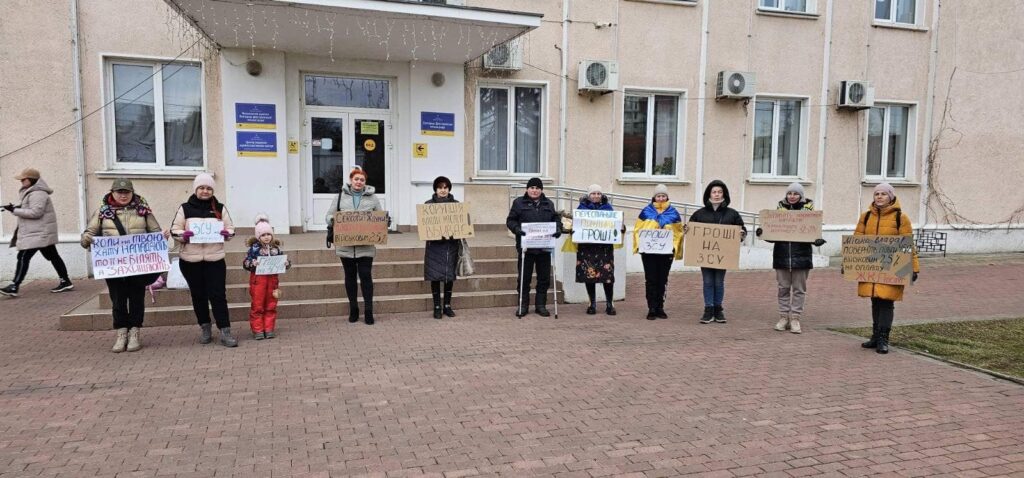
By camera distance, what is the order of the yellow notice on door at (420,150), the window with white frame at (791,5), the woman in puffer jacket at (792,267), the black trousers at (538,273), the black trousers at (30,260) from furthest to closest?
1. the window with white frame at (791,5)
2. the yellow notice on door at (420,150)
3. the black trousers at (30,260)
4. the black trousers at (538,273)
5. the woman in puffer jacket at (792,267)

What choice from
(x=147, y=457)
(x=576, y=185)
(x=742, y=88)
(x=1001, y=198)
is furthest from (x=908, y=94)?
(x=147, y=457)

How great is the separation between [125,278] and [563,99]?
8.80 metres

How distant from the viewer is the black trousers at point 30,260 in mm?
9500

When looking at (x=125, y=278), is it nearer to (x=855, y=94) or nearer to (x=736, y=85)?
(x=736, y=85)

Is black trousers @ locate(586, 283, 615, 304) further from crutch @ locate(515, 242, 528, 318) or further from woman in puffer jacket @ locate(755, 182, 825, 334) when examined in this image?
woman in puffer jacket @ locate(755, 182, 825, 334)

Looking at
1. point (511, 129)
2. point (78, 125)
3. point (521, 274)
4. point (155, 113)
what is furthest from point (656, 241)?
point (78, 125)

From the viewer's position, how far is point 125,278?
6668 millimetres

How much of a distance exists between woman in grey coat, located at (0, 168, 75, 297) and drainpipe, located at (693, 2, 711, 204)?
11782 mm

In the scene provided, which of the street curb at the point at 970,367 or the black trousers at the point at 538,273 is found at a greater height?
the black trousers at the point at 538,273

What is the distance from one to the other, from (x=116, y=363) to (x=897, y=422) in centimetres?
692

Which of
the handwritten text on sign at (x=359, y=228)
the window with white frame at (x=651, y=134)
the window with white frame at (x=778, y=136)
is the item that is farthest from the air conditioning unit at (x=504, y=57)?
the window with white frame at (x=778, y=136)

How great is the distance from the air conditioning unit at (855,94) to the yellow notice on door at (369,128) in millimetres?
10301

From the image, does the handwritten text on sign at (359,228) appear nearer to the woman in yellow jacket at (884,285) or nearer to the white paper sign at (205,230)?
the white paper sign at (205,230)

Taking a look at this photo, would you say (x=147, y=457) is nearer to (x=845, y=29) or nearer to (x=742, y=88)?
(x=742, y=88)
